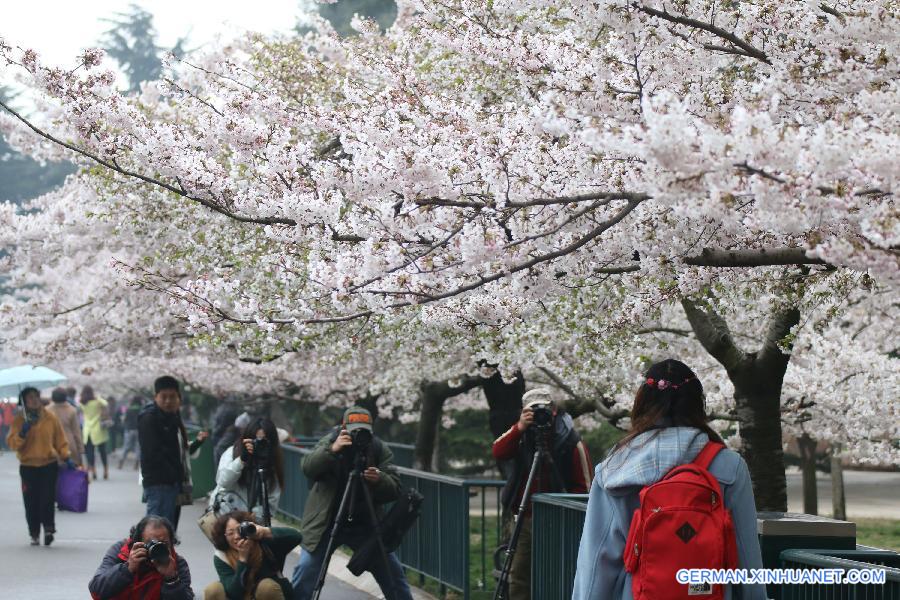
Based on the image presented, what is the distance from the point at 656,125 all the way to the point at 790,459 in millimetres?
26272

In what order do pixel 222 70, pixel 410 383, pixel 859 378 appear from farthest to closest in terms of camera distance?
pixel 410 383
pixel 859 378
pixel 222 70

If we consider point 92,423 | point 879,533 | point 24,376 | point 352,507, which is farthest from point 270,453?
point 92,423

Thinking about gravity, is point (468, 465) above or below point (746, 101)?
below

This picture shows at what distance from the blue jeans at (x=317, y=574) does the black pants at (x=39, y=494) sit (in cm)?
601

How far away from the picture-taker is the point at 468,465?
29297 mm

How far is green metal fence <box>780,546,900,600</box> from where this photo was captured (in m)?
5.02

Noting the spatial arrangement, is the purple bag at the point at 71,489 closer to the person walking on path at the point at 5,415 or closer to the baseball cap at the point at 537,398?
the baseball cap at the point at 537,398

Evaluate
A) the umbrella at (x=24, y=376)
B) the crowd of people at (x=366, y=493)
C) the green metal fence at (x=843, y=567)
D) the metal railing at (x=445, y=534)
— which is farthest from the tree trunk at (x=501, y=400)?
the green metal fence at (x=843, y=567)

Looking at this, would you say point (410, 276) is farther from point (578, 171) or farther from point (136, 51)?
point (136, 51)

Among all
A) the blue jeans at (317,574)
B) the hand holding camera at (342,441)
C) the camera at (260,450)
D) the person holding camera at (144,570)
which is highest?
the hand holding camera at (342,441)

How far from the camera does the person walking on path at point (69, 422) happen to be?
19.0m

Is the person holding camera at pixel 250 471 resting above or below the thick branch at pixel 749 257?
below

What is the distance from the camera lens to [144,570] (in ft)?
23.3

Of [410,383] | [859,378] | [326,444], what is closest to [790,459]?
[410,383]
